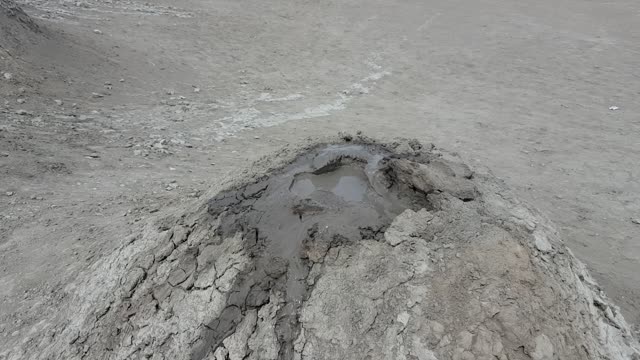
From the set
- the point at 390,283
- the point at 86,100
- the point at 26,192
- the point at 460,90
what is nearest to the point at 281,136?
the point at 86,100

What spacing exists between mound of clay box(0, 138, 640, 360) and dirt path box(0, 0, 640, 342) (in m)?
1.06

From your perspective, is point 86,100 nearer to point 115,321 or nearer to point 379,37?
point 115,321

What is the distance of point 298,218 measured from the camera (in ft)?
8.87

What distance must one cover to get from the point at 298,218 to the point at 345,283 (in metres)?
0.50

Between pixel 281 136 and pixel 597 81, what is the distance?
7197 mm

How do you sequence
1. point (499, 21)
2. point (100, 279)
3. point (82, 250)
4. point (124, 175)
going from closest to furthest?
point (100, 279)
point (82, 250)
point (124, 175)
point (499, 21)

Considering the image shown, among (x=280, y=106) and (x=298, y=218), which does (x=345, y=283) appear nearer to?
(x=298, y=218)

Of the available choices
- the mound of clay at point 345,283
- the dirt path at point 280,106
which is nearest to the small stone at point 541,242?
the mound of clay at point 345,283

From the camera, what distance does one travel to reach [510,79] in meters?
9.93

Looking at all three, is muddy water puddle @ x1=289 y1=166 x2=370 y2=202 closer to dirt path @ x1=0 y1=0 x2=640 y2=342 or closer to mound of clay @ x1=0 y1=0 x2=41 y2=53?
dirt path @ x1=0 y1=0 x2=640 y2=342

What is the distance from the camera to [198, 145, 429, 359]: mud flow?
8.20 ft

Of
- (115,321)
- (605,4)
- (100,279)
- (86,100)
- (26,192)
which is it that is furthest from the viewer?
(605,4)

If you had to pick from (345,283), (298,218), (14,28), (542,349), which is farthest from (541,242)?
(14,28)

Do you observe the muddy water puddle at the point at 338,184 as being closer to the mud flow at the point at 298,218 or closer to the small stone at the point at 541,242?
the mud flow at the point at 298,218
